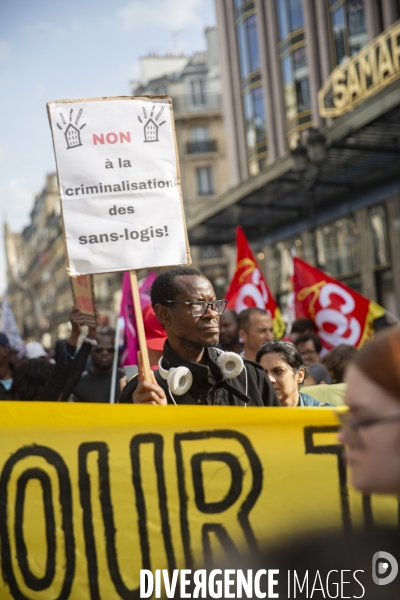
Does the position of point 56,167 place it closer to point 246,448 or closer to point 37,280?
point 246,448

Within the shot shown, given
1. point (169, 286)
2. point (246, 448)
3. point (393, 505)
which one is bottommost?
point (393, 505)

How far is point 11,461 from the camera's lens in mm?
2934

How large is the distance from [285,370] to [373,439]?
252 cm

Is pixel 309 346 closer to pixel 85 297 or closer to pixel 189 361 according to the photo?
pixel 85 297

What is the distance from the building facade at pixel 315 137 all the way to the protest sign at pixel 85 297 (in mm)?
9329

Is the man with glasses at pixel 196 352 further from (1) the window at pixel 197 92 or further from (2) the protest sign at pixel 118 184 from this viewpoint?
(1) the window at pixel 197 92

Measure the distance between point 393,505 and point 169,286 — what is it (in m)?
1.26

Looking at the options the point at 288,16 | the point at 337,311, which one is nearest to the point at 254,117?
the point at 288,16

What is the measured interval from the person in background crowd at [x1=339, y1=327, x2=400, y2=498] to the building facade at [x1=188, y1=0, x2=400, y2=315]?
1290cm

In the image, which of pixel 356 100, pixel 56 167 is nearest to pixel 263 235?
pixel 356 100

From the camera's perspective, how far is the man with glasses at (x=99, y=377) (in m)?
6.55

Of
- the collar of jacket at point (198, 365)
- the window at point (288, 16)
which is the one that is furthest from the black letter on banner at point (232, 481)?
the window at point (288, 16)

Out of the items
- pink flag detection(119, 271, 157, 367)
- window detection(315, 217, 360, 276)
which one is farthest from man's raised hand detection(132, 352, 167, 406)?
window detection(315, 217, 360, 276)

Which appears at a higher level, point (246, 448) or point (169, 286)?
Result: point (169, 286)
